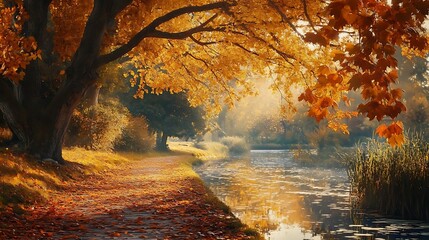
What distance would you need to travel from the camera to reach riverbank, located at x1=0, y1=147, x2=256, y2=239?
9109mm

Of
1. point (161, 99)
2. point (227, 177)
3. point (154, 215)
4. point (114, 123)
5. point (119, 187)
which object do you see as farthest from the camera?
point (161, 99)

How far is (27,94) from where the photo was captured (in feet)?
58.1

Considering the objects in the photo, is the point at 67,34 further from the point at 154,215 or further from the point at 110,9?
the point at 154,215

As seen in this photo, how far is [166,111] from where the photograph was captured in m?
52.7

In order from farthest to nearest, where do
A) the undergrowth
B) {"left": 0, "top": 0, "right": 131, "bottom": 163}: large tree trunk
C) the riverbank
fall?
{"left": 0, "top": 0, "right": 131, "bottom": 163}: large tree trunk → the undergrowth → the riverbank

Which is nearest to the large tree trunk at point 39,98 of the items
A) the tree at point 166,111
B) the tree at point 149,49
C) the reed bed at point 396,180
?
the tree at point 149,49

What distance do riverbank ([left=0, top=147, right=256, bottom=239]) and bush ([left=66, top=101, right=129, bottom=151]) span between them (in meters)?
9.69

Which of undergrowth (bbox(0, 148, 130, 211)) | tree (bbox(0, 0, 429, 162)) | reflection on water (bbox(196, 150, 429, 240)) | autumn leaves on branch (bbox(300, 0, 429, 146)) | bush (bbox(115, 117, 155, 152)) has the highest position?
tree (bbox(0, 0, 429, 162))

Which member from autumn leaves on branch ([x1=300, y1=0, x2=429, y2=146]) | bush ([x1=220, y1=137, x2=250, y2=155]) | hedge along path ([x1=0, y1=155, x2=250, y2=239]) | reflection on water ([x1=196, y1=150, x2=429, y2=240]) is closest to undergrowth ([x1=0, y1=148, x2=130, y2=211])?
hedge along path ([x1=0, y1=155, x2=250, y2=239])

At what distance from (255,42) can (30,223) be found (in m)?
8.20

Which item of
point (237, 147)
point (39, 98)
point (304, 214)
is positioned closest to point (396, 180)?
point (304, 214)

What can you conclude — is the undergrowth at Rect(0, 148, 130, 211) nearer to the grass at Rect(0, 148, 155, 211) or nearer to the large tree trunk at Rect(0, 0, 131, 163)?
the grass at Rect(0, 148, 155, 211)

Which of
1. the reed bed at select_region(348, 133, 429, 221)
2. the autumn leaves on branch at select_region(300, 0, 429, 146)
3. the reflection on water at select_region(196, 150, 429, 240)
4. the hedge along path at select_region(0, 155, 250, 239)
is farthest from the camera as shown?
the reed bed at select_region(348, 133, 429, 221)

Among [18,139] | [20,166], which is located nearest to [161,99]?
[18,139]
